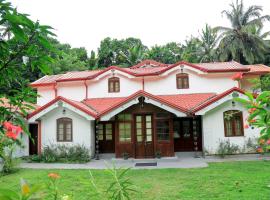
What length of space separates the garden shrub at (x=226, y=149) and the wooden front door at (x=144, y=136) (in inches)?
151

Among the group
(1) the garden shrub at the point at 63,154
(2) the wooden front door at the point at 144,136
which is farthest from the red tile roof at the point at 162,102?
(1) the garden shrub at the point at 63,154

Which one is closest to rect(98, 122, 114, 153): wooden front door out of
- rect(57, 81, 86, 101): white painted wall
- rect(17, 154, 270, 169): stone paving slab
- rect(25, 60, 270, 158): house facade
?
rect(25, 60, 270, 158): house facade

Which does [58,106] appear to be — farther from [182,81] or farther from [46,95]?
[182,81]

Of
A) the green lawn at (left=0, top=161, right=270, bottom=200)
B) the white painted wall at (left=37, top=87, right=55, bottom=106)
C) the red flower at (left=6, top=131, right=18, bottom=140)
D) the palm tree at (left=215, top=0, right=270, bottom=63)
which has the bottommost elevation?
the green lawn at (left=0, top=161, right=270, bottom=200)

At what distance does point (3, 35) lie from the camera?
1.95 metres

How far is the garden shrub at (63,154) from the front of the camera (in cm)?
1530

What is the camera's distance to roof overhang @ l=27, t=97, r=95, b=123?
50.8 feet

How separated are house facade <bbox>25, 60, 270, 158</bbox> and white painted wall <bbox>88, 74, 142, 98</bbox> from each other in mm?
381

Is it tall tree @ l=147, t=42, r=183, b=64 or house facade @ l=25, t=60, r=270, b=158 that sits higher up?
tall tree @ l=147, t=42, r=183, b=64

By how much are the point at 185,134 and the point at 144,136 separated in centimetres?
287

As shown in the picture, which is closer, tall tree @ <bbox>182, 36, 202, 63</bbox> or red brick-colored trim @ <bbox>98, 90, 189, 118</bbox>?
red brick-colored trim @ <bbox>98, 90, 189, 118</bbox>

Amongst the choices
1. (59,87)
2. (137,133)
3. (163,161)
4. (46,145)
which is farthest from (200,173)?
(59,87)

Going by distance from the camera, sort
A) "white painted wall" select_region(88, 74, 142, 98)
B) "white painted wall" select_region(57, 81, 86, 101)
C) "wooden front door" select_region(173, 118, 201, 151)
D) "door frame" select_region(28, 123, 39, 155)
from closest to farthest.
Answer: "wooden front door" select_region(173, 118, 201, 151) → "door frame" select_region(28, 123, 39, 155) → "white painted wall" select_region(88, 74, 142, 98) → "white painted wall" select_region(57, 81, 86, 101)

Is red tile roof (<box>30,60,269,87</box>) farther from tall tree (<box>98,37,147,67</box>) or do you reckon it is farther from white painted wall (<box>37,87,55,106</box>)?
tall tree (<box>98,37,147,67</box>)
